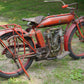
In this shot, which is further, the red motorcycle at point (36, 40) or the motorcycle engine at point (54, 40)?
the motorcycle engine at point (54, 40)

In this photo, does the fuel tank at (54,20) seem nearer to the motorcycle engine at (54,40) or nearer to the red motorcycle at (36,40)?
the red motorcycle at (36,40)

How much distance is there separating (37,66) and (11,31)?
1050mm

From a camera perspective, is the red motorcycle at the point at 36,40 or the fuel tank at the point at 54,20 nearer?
the red motorcycle at the point at 36,40

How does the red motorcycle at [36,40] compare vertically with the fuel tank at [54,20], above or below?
below

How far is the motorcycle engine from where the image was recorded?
395cm

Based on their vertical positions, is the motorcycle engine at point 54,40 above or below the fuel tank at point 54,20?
below

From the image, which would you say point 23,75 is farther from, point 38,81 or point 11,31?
point 11,31

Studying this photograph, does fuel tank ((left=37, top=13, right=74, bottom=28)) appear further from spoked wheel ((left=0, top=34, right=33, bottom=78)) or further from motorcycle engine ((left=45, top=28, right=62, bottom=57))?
spoked wheel ((left=0, top=34, right=33, bottom=78))

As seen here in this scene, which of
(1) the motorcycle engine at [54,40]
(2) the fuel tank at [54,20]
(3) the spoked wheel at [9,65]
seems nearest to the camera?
(3) the spoked wheel at [9,65]

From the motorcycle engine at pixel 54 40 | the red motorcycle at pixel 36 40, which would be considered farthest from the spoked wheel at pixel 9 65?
the motorcycle engine at pixel 54 40

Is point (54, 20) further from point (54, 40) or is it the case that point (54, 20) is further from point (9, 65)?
point (9, 65)

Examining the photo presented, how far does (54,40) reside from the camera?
399 centimetres

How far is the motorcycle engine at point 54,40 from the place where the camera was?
3946 mm

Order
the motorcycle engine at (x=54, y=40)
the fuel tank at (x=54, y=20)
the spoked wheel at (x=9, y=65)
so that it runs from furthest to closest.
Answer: the motorcycle engine at (x=54, y=40), the fuel tank at (x=54, y=20), the spoked wheel at (x=9, y=65)
